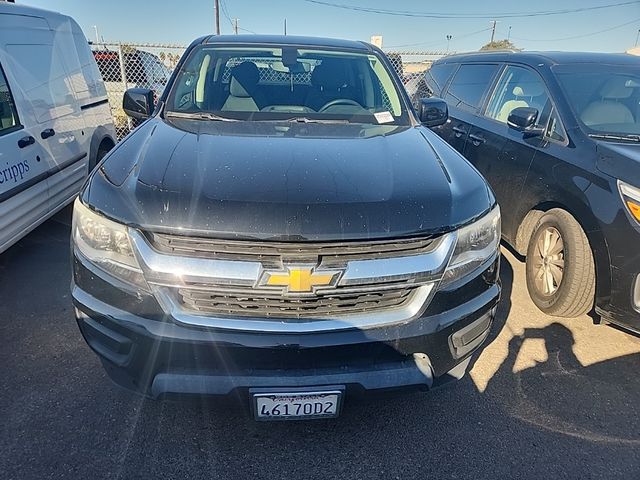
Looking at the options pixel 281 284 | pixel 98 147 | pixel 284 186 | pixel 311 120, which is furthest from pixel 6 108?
pixel 281 284

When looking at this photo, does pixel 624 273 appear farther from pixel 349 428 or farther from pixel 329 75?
pixel 329 75

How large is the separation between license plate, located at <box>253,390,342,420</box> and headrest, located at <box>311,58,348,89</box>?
220cm

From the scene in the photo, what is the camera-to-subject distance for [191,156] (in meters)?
2.15

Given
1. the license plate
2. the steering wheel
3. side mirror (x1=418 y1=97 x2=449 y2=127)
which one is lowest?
the license plate

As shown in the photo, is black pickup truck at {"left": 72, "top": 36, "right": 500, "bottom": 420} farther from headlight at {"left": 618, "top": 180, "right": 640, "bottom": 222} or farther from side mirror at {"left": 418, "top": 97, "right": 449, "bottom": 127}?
side mirror at {"left": 418, "top": 97, "right": 449, "bottom": 127}

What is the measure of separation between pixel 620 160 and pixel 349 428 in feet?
7.53

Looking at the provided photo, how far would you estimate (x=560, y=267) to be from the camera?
335cm

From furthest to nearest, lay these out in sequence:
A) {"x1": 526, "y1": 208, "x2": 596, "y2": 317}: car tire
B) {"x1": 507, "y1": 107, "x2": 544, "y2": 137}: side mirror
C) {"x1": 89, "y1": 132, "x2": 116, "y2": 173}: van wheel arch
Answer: {"x1": 89, "y1": 132, "x2": 116, "y2": 173}: van wheel arch → {"x1": 507, "y1": 107, "x2": 544, "y2": 137}: side mirror → {"x1": 526, "y1": 208, "x2": 596, "y2": 317}: car tire

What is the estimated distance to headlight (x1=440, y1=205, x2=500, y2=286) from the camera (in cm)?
186

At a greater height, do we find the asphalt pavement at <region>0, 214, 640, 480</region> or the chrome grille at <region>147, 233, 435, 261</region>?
the chrome grille at <region>147, 233, 435, 261</region>

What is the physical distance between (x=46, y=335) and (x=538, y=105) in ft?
13.0

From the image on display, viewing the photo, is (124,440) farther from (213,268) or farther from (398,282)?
(398,282)

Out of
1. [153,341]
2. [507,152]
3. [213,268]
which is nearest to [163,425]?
[153,341]

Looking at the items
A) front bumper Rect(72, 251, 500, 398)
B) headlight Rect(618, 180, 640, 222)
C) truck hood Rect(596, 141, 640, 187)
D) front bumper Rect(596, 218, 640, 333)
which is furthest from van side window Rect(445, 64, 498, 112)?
front bumper Rect(72, 251, 500, 398)
